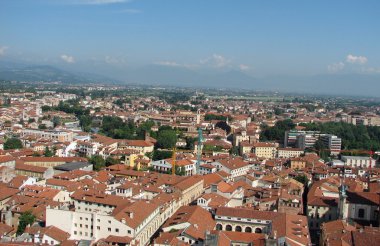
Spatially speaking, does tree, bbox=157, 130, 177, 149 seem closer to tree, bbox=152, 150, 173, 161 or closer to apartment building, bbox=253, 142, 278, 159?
tree, bbox=152, 150, 173, 161

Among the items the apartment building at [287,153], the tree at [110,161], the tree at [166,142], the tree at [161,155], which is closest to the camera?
the tree at [110,161]

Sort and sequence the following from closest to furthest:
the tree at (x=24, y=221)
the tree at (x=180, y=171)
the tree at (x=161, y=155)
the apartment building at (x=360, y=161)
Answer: the tree at (x=24, y=221), the tree at (x=180, y=171), the tree at (x=161, y=155), the apartment building at (x=360, y=161)

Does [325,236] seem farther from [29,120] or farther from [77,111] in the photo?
[77,111]

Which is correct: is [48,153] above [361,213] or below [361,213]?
below

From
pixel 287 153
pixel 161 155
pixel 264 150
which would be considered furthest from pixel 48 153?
pixel 287 153

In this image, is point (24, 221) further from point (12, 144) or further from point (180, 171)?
point (12, 144)

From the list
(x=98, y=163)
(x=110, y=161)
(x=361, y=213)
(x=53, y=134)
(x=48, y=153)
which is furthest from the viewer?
(x=53, y=134)

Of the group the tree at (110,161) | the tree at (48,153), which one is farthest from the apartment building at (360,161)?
the tree at (48,153)

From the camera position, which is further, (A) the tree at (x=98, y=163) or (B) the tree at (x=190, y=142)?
(B) the tree at (x=190, y=142)

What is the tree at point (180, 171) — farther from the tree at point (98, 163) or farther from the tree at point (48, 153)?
the tree at point (48, 153)

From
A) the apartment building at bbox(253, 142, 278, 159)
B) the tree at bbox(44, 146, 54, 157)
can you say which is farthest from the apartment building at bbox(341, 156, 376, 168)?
the tree at bbox(44, 146, 54, 157)
